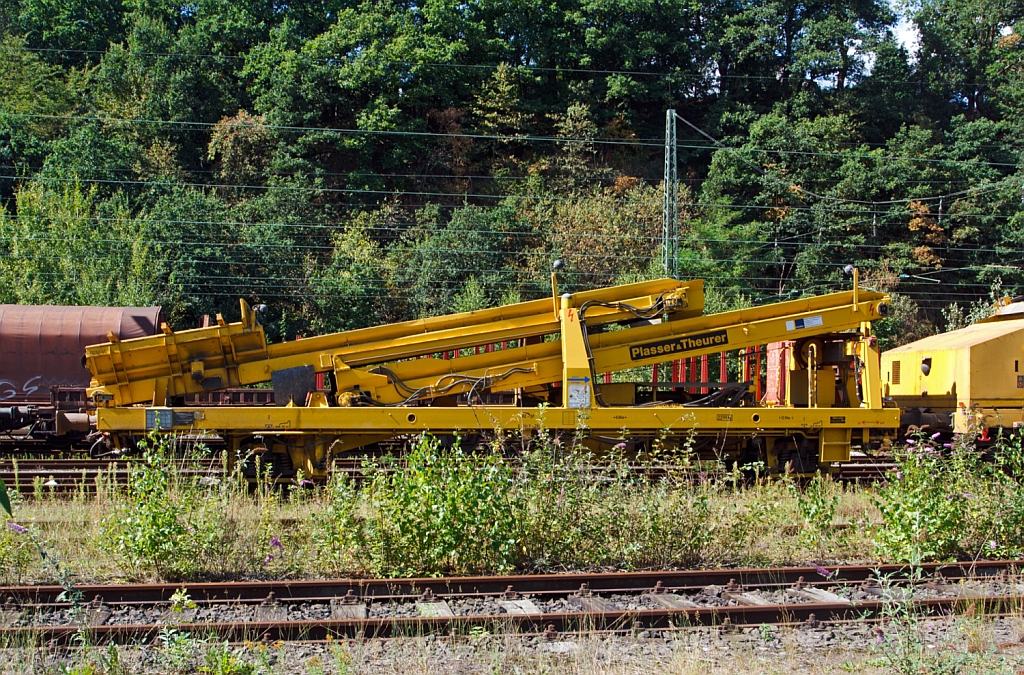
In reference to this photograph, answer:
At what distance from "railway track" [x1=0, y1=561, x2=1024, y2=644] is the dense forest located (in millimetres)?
23447

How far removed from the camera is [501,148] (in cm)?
4447

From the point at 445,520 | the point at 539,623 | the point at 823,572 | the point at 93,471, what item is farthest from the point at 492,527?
the point at 93,471

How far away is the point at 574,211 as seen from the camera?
→ 37500mm

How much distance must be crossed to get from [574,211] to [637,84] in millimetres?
12240

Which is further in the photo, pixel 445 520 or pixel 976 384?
pixel 976 384

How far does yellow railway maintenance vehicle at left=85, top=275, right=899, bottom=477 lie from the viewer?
1065 cm

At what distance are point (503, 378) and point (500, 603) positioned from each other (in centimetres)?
489

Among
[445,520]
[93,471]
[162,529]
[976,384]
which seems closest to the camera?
[162,529]

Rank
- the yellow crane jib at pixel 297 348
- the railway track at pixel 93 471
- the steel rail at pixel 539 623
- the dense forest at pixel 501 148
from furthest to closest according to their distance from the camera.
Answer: the dense forest at pixel 501 148 < the railway track at pixel 93 471 < the yellow crane jib at pixel 297 348 < the steel rail at pixel 539 623

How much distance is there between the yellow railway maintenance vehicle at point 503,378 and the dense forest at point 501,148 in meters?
18.5

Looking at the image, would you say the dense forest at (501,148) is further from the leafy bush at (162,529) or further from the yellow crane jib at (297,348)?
the leafy bush at (162,529)

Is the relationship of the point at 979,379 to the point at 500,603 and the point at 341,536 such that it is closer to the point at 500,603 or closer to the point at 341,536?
the point at 500,603

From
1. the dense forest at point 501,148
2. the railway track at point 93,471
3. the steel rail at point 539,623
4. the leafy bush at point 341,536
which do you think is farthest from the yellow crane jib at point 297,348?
the dense forest at point 501,148

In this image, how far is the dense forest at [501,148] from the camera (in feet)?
108
